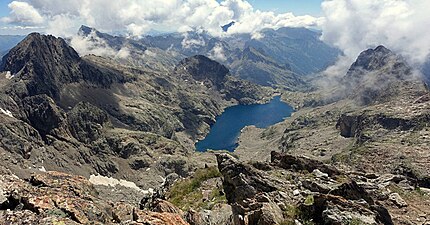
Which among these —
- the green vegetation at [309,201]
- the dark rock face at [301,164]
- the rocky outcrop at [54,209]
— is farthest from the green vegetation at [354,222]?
the dark rock face at [301,164]

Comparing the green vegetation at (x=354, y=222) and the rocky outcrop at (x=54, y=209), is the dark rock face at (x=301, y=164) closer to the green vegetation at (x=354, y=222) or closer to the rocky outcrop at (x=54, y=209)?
the green vegetation at (x=354, y=222)

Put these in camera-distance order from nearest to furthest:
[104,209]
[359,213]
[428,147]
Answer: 1. [104,209]
2. [359,213]
3. [428,147]

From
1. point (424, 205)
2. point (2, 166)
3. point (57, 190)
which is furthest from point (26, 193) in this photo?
point (2, 166)

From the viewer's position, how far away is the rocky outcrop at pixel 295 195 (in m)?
27.4

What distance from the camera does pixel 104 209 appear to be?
1008 inches

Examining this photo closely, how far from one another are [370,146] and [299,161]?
526 feet

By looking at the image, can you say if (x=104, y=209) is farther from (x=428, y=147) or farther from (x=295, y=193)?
(x=428, y=147)

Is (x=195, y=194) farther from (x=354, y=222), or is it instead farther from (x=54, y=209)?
(x=54, y=209)

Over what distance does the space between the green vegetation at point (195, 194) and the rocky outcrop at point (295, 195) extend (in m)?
2.45

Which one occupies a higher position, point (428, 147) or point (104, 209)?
point (428, 147)

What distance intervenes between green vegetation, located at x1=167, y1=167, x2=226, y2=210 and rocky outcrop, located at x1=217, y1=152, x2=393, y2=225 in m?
2.45

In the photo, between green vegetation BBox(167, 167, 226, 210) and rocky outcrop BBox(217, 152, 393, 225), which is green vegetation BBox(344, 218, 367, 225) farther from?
green vegetation BBox(167, 167, 226, 210)

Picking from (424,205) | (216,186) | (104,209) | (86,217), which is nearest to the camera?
(86,217)

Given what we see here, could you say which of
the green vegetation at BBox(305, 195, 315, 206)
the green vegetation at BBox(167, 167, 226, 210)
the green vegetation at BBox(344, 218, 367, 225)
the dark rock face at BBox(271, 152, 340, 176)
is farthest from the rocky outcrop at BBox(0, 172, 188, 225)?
the dark rock face at BBox(271, 152, 340, 176)
